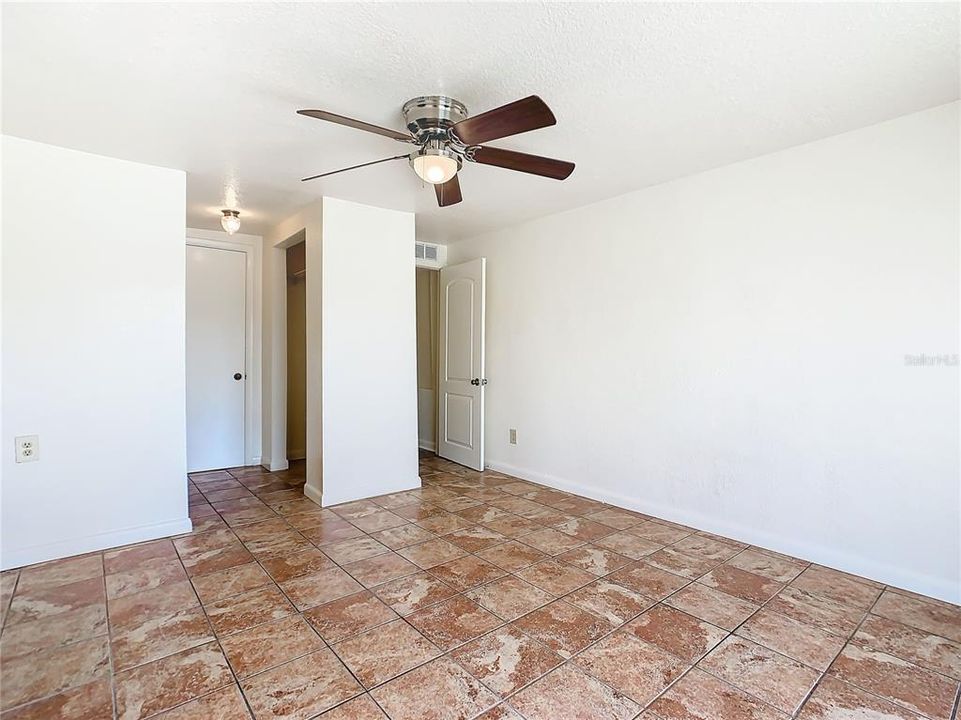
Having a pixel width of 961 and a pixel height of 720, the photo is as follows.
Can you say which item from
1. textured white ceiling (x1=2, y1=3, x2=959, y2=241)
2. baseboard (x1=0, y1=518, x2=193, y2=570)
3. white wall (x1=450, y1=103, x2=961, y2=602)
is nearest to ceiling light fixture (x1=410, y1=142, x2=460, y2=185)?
textured white ceiling (x1=2, y1=3, x2=959, y2=241)

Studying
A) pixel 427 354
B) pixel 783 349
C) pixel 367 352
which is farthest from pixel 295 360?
pixel 783 349

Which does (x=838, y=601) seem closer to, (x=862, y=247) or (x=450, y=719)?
(x=862, y=247)

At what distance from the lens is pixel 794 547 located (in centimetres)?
287

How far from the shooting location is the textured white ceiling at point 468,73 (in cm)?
174

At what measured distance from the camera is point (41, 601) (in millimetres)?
2359

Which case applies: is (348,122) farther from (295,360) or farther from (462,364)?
(295,360)

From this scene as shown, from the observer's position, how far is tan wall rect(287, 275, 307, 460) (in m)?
5.29

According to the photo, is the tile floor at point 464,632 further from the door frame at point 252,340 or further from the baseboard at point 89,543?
the door frame at point 252,340

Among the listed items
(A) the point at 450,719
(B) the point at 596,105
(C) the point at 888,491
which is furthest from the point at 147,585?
(C) the point at 888,491

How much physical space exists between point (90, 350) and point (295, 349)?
240cm

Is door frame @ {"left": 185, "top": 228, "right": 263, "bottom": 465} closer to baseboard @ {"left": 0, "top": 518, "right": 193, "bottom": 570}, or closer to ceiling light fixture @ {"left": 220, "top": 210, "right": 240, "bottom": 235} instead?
ceiling light fixture @ {"left": 220, "top": 210, "right": 240, "bottom": 235}

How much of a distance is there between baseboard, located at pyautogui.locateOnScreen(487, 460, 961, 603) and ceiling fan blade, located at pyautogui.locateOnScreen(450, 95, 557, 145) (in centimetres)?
265

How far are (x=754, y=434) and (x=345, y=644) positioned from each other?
2.52 m

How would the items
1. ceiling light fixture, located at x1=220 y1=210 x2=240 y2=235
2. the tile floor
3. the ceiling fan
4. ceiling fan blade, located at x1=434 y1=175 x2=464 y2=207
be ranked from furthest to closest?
ceiling light fixture, located at x1=220 y1=210 x2=240 y2=235
ceiling fan blade, located at x1=434 y1=175 x2=464 y2=207
the ceiling fan
the tile floor
